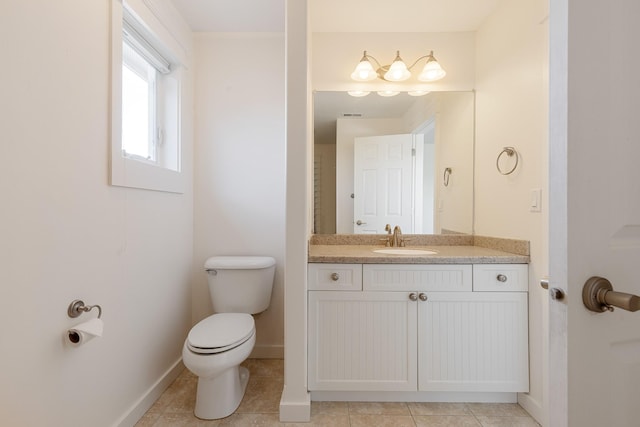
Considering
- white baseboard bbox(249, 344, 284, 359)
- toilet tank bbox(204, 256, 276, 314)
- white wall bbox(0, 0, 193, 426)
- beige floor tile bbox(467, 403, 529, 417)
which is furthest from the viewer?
white baseboard bbox(249, 344, 284, 359)

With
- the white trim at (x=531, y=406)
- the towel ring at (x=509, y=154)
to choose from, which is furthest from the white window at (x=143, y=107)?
the white trim at (x=531, y=406)

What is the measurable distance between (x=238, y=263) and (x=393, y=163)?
4.26 feet

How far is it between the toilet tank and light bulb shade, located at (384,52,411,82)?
1.55m

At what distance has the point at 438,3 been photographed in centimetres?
193

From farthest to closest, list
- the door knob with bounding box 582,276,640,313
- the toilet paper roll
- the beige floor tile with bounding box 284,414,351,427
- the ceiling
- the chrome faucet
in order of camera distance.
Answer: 1. the chrome faucet
2. the ceiling
3. the beige floor tile with bounding box 284,414,351,427
4. the toilet paper roll
5. the door knob with bounding box 582,276,640,313

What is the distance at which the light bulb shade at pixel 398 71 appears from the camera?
2.11m

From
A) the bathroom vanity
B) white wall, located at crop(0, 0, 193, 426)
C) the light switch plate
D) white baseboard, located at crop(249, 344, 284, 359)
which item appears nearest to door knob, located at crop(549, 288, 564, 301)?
the bathroom vanity

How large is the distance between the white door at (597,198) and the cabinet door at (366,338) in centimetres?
113

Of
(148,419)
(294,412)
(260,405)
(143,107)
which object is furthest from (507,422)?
(143,107)

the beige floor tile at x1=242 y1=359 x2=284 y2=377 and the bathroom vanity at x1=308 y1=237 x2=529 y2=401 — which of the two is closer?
the bathroom vanity at x1=308 y1=237 x2=529 y2=401

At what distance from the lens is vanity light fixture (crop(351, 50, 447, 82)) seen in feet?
6.96

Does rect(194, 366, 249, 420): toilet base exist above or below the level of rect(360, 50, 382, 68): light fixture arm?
below

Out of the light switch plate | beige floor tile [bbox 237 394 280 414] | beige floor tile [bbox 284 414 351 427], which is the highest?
the light switch plate

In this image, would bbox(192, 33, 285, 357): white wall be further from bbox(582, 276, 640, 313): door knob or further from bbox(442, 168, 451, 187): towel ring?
bbox(582, 276, 640, 313): door knob
